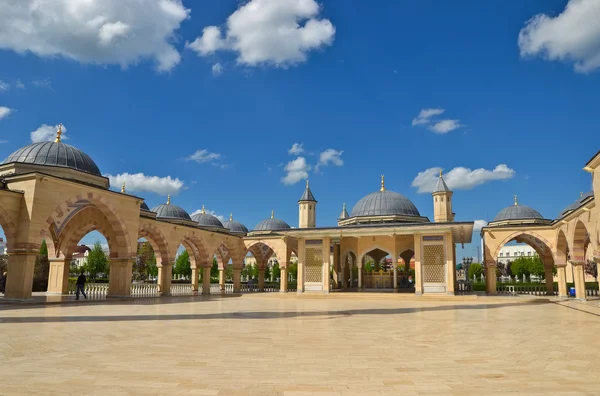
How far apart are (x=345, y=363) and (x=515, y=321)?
24.0 feet

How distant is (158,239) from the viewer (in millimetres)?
21766

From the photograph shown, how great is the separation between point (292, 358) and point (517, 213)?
25.1m

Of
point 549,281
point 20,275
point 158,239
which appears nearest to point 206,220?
point 158,239

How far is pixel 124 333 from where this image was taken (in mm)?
7762

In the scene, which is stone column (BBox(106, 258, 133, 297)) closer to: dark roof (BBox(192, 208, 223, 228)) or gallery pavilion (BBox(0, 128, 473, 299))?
gallery pavilion (BBox(0, 128, 473, 299))

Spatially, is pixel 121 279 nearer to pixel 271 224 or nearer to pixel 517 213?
pixel 271 224

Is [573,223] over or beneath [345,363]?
over

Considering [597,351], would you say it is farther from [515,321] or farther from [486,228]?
[486,228]

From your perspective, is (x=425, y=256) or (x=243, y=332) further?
(x=425, y=256)

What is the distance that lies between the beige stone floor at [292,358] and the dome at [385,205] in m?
16.7

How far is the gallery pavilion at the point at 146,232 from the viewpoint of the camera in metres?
14.6

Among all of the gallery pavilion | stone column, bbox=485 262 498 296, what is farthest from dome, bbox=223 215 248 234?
stone column, bbox=485 262 498 296

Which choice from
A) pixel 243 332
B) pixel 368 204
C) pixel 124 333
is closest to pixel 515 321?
pixel 243 332

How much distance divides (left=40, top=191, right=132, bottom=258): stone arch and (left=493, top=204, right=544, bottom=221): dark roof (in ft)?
72.6
